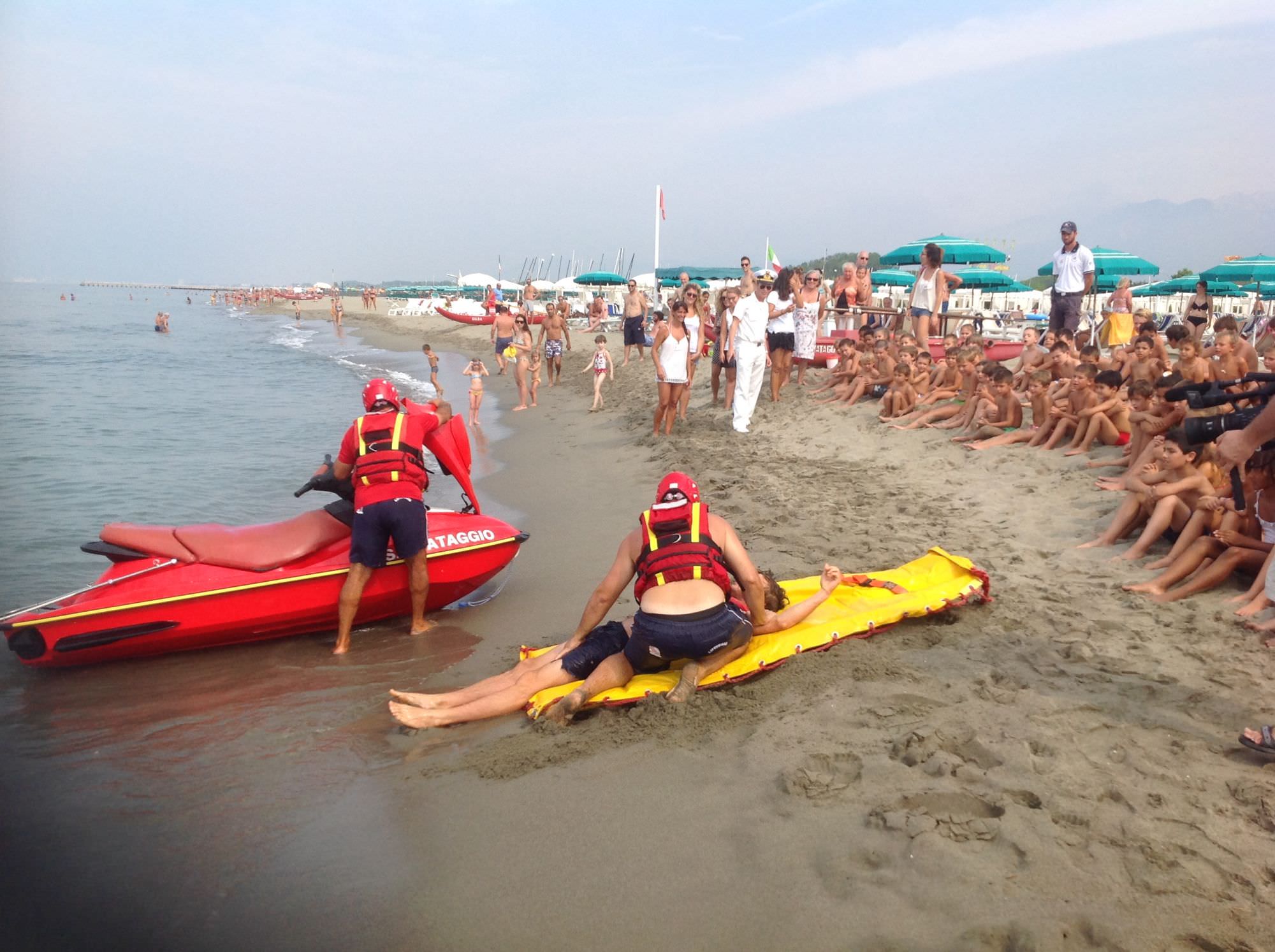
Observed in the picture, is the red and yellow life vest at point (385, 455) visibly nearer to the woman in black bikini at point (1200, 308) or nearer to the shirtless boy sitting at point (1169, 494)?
the shirtless boy sitting at point (1169, 494)

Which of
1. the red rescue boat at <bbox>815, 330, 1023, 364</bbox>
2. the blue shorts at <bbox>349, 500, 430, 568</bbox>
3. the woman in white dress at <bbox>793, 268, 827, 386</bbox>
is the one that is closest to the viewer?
the blue shorts at <bbox>349, 500, 430, 568</bbox>

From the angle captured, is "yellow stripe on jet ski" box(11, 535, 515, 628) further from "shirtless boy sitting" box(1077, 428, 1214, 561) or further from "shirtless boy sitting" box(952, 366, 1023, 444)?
"shirtless boy sitting" box(952, 366, 1023, 444)

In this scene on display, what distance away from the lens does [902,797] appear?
316 centimetres

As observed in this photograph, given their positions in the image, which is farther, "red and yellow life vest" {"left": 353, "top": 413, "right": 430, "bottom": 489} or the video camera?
"red and yellow life vest" {"left": 353, "top": 413, "right": 430, "bottom": 489}

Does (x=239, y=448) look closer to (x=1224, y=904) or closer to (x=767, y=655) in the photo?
(x=767, y=655)

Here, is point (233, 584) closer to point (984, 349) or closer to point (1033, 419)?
point (1033, 419)

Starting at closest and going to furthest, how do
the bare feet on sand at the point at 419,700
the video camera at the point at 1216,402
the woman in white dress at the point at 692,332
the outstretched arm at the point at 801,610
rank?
the video camera at the point at 1216,402
the bare feet on sand at the point at 419,700
the outstretched arm at the point at 801,610
the woman in white dress at the point at 692,332

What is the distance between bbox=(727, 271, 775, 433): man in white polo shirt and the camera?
10461 mm

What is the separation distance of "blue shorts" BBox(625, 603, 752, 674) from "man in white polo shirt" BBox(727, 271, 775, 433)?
6.68 meters

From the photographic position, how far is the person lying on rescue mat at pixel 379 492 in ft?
17.5

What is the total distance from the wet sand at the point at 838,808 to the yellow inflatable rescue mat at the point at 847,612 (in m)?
0.09

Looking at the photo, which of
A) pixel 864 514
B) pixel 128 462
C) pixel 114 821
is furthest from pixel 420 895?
pixel 128 462

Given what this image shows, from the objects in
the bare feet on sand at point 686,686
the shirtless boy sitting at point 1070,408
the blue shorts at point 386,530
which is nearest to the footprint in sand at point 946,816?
the bare feet on sand at point 686,686

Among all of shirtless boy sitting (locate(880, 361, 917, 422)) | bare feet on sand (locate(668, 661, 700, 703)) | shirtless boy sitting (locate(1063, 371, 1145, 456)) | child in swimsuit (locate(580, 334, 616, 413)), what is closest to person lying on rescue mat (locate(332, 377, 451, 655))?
bare feet on sand (locate(668, 661, 700, 703))
